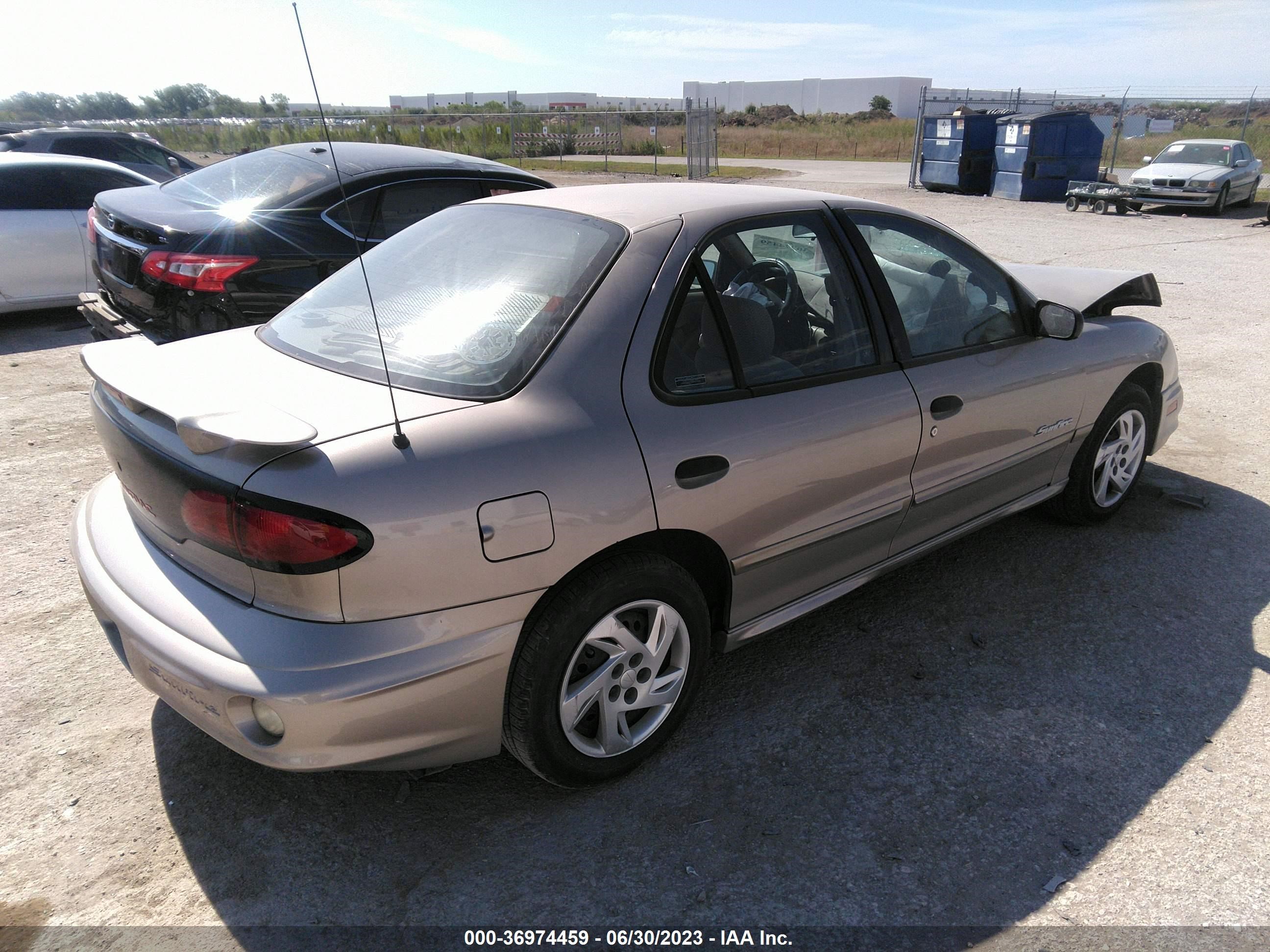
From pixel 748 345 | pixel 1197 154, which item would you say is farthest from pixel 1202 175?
pixel 748 345

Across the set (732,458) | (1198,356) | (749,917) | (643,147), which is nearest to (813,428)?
(732,458)

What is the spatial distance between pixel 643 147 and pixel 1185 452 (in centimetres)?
3777

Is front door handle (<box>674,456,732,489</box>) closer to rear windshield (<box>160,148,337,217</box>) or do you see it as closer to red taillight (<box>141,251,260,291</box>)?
red taillight (<box>141,251,260,291</box>)

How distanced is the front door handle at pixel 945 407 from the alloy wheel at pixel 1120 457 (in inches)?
53.9

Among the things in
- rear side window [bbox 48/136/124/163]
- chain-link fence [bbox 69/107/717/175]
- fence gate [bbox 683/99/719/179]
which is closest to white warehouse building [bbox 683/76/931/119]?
chain-link fence [bbox 69/107/717/175]

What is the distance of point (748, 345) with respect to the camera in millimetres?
2895

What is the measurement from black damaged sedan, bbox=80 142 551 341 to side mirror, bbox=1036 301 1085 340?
3251 millimetres

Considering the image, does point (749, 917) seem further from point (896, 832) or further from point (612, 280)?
point (612, 280)

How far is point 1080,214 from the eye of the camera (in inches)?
695

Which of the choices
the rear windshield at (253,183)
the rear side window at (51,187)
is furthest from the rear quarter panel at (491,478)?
the rear side window at (51,187)

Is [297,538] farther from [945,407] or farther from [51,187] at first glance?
[51,187]

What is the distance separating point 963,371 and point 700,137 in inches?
839

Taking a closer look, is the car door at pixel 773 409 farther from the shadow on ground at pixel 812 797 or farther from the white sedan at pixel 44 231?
the white sedan at pixel 44 231

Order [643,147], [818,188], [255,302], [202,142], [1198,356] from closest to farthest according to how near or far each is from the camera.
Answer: [255,302] < [1198,356] < [818,188] < [202,142] < [643,147]
